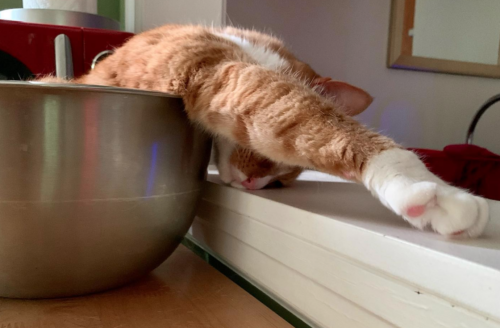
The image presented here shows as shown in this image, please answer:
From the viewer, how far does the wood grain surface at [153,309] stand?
0.54 metres

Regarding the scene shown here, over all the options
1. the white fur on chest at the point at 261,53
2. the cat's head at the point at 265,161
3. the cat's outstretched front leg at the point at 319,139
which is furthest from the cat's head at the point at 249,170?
the white fur on chest at the point at 261,53

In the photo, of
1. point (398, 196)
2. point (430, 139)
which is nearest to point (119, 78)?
point (398, 196)

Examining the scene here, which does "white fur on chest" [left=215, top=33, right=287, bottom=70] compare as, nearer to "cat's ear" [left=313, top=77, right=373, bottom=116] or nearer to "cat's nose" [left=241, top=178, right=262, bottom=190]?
"cat's ear" [left=313, top=77, right=373, bottom=116]

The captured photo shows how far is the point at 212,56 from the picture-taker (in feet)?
2.52

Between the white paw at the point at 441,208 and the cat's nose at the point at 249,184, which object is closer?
the white paw at the point at 441,208

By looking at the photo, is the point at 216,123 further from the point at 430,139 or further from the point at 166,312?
the point at 430,139

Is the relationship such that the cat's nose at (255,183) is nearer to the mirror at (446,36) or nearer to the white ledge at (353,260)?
the white ledge at (353,260)

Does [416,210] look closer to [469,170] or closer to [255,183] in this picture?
[255,183]

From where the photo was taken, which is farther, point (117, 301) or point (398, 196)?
point (117, 301)

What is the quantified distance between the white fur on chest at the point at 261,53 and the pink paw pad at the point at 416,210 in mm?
527

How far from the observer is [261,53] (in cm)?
93

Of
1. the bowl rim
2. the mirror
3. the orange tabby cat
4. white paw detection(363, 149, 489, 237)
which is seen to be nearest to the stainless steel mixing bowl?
the bowl rim

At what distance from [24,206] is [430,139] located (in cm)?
236

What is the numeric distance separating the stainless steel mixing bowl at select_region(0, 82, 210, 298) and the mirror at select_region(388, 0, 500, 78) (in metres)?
1.93
